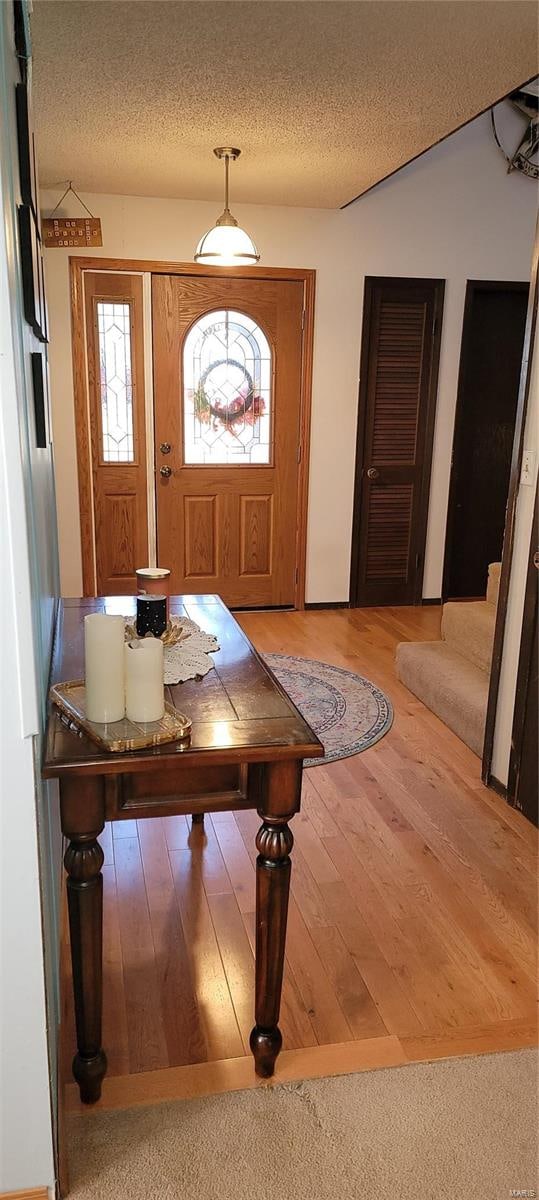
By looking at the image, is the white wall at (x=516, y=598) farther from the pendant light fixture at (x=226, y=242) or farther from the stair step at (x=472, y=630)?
the pendant light fixture at (x=226, y=242)

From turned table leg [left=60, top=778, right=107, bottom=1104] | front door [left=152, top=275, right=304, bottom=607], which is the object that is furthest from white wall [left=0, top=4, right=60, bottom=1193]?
front door [left=152, top=275, right=304, bottom=607]

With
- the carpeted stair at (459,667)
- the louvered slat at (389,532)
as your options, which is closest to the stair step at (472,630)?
the carpeted stair at (459,667)

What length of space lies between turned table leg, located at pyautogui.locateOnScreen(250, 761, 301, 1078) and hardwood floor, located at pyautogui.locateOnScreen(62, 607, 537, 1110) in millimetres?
98

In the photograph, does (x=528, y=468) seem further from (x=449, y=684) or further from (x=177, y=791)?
(x=177, y=791)

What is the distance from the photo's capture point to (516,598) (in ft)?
9.10

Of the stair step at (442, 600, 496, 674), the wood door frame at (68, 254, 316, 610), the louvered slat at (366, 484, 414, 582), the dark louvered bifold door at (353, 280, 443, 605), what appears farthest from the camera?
the louvered slat at (366, 484, 414, 582)

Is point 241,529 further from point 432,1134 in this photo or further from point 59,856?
point 432,1134

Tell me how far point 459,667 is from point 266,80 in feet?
7.96

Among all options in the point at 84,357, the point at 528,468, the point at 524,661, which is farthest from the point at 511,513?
the point at 84,357

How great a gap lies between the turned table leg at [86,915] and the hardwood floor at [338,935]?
0.34 ft

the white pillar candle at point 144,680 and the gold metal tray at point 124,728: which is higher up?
the white pillar candle at point 144,680

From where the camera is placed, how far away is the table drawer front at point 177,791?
58.3 inches

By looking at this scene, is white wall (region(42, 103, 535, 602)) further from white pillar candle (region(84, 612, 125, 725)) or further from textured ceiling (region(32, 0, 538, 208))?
white pillar candle (region(84, 612, 125, 725))

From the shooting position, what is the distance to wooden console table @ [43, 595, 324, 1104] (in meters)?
1.42
